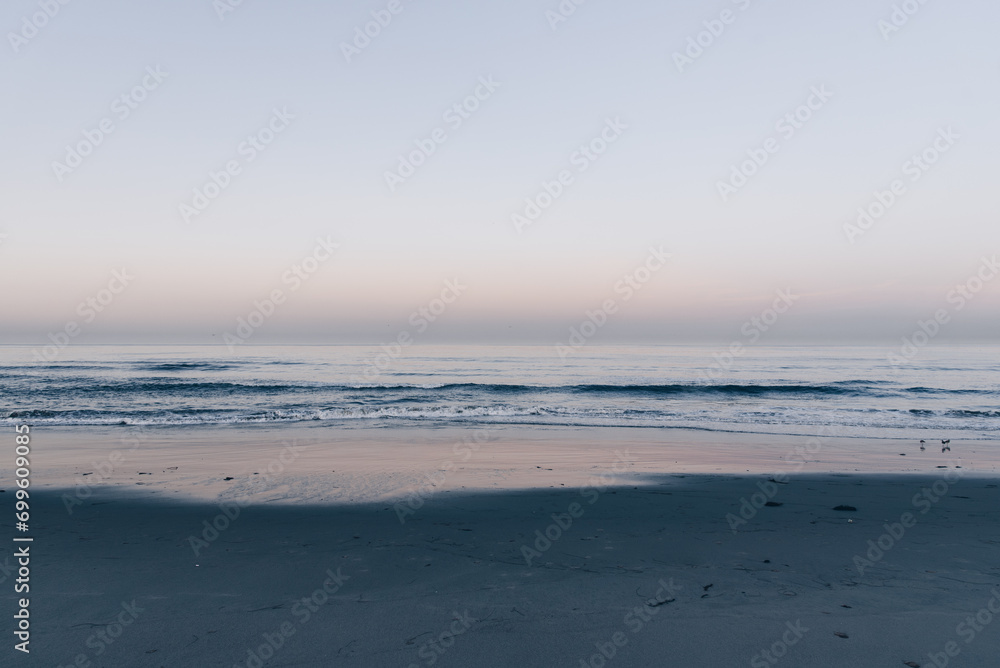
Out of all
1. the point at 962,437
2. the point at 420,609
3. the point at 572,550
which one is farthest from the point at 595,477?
the point at 962,437

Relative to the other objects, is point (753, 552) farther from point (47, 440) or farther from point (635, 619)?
point (47, 440)

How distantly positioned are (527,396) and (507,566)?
23941mm

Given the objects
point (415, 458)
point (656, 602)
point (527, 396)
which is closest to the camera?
point (656, 602)

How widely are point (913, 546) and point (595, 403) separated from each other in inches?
791

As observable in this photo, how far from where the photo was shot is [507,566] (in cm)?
531

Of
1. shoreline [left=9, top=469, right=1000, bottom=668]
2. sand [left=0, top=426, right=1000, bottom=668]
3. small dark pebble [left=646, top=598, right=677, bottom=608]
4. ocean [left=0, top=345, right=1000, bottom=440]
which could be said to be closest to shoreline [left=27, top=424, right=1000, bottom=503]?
sand [left=0, top=426, right=1000, bottom=668]

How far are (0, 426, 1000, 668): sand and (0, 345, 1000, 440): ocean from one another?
861cm

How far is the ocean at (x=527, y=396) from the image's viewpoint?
1877 cm

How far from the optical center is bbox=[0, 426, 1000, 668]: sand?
3.84 metres

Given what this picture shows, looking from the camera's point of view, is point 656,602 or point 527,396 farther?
point 527,396

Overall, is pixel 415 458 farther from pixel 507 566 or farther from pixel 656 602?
pixel 656 602

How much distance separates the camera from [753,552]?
577cm

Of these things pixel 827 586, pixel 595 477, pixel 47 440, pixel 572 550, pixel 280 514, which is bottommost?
pixel 47 440

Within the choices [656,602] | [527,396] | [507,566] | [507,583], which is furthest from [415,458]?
[527,396]
